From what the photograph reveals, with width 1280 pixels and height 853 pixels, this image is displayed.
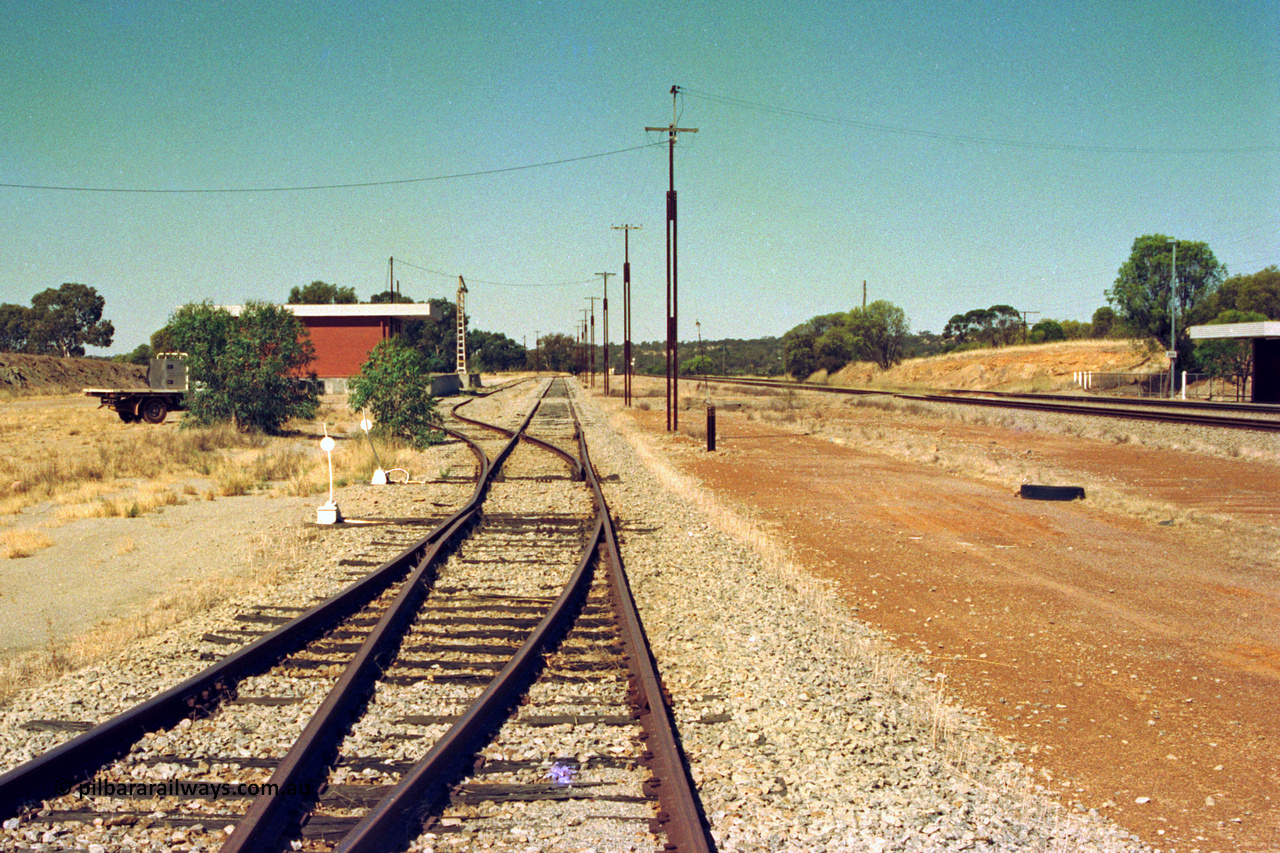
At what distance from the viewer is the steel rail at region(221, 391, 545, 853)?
3.87 meters

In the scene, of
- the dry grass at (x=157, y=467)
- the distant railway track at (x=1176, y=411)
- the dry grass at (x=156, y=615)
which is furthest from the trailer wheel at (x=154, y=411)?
the distant railway track at (x=1176, y=411)

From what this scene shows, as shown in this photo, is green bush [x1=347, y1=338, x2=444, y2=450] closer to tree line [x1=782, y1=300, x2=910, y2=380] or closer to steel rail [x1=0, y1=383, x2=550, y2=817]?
steel rail [x1=0, y1=383, x2=550, y2=817]

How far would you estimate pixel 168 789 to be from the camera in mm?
4445

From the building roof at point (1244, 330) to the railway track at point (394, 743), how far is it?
4503cm

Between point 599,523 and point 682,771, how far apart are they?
7564 mm

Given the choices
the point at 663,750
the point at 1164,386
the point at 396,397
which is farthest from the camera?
the point at 1164,386

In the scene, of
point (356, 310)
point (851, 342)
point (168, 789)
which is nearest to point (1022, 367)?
point (851, 342)

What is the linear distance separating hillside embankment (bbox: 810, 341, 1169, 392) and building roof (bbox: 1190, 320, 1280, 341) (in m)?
17.3

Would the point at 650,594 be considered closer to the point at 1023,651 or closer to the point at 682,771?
the point at 1023,651

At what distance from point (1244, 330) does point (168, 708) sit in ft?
167

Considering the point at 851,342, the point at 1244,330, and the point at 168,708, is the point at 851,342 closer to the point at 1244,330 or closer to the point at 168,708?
the point at 1244,330

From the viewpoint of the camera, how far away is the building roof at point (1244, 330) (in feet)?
136

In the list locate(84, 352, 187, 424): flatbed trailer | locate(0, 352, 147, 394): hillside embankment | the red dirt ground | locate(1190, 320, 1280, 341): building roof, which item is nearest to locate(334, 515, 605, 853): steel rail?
the red dirt ground

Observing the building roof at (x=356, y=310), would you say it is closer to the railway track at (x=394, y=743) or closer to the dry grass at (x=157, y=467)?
the dry grass at (x=157, y=467)
